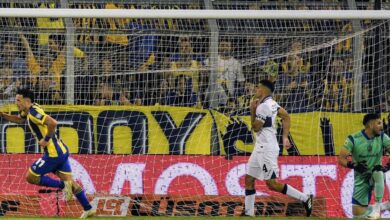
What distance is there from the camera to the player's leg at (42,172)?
49.0 feet

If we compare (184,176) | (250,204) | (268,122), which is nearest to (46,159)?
(184,176)

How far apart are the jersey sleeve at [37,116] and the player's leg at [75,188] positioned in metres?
0.79

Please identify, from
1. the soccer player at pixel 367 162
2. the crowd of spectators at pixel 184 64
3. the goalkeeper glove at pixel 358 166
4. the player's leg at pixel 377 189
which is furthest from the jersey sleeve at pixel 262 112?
the crowd of spectators at pixel 184 64

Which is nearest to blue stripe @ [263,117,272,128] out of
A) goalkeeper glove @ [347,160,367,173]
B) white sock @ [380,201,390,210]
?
goalkeeper glove @ [347,160,367,173]

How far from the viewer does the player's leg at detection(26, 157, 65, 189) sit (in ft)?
49.0

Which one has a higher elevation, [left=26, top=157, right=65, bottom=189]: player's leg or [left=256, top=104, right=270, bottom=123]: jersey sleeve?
[left=256, top=104, right=270, bottom=123]: jersey sleeve

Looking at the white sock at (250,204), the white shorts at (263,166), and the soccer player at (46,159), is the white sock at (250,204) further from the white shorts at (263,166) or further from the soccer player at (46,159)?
the soccer player at (46,159)

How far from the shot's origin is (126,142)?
17.3 m

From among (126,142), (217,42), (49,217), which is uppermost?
(217,42)

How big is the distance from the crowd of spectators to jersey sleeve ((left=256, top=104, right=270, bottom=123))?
2.06 metres

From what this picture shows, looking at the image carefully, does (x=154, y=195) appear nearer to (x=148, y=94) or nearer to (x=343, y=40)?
(x=148, y=94)

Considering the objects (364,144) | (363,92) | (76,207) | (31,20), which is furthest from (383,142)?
(31,20)

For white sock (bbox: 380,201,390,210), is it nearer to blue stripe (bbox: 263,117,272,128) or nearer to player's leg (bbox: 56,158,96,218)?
blue stripe (bbox: 263,117,272,128)

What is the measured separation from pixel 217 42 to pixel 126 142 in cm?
243
